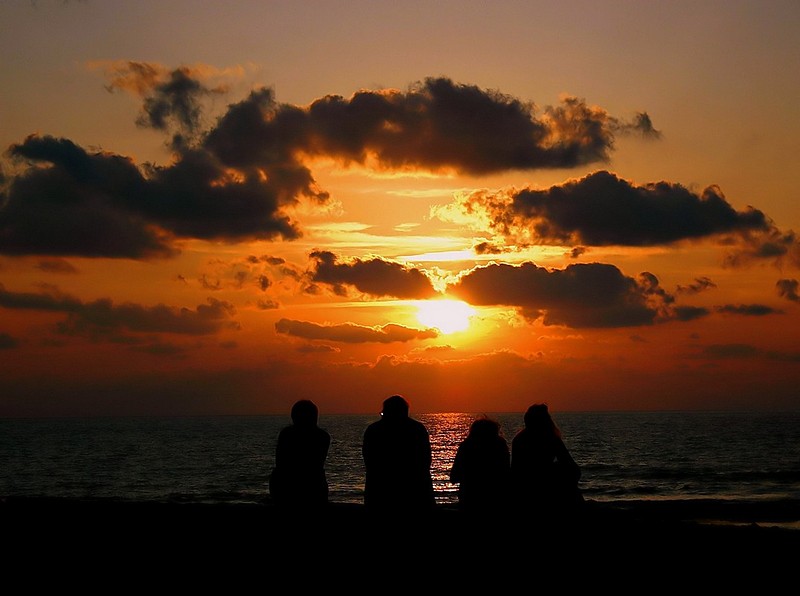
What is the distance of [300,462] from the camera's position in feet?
34.0

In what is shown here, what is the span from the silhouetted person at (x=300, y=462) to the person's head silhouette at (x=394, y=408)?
29.9 inches

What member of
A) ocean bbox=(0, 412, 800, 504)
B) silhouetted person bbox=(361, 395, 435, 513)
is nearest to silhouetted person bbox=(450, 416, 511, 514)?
silhouetted person bbox=(361, 395, 435, 513)

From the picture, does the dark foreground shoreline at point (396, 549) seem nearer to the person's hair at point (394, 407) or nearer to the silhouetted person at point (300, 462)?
the silhouetted person at point (300, 462)

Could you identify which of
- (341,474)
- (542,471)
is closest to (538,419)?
(542,471)

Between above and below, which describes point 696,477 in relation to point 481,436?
below

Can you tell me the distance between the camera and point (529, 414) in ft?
35.3

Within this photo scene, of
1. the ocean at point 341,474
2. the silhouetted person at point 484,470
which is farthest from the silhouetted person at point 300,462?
the ocean at point 341,474

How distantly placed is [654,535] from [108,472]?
52.7m

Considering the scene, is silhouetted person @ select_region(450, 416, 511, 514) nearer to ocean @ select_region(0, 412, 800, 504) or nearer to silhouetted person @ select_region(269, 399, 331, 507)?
silhouetted person @ select_region(269, 399, 331, 507)

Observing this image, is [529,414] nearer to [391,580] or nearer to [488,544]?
[488,544]

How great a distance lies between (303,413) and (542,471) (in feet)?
9.82

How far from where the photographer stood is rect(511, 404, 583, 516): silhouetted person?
1071cm

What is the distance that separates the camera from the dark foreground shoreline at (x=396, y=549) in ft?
34.5

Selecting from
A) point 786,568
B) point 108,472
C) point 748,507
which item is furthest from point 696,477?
point 786,568
